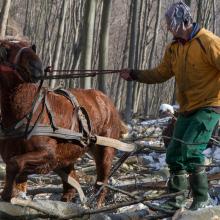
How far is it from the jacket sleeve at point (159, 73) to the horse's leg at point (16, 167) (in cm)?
143

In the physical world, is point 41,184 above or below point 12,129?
below

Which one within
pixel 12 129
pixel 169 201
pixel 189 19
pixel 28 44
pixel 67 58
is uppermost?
pixel 189 19

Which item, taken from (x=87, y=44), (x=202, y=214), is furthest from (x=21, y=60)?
(x=87, y=44)

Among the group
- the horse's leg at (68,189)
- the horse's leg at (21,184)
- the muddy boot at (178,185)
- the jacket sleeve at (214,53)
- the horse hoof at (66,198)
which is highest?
the jacket sleeve at (214,53)

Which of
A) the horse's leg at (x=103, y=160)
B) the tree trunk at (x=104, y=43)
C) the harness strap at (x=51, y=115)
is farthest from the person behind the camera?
the tree trunk at (x=104, y=43)

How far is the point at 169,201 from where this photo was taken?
5898 mm

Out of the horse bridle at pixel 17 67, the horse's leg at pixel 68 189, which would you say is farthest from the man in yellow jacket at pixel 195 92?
the horse's leg at pixel 68 189

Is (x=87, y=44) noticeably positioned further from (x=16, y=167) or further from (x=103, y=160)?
(x=16, y=167)

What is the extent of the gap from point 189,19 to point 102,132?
251cm

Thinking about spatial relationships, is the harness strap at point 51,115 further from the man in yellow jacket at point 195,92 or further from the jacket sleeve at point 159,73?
the man in yellow jacket at point 195,92

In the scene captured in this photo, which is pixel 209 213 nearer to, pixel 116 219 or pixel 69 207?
pixel 116 219

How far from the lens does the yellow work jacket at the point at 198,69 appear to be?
5.56 m

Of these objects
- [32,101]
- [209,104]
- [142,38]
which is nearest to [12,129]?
[32,101]

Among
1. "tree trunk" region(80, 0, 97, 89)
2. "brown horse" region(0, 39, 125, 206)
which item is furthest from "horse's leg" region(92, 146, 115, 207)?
"tree trunk" region(80, 0, 97, 89)
